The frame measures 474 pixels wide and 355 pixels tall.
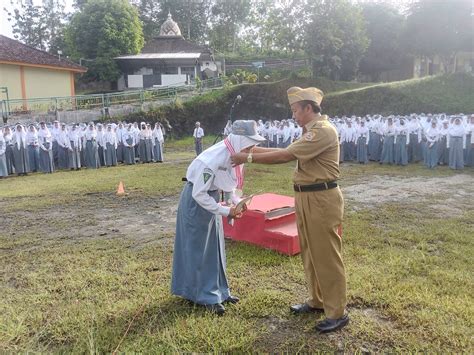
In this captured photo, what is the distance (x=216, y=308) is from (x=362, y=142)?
1274 centimetres

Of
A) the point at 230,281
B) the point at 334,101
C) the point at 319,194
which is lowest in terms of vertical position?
the point at 230,281

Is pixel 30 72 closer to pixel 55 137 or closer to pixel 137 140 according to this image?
pixel 55 137

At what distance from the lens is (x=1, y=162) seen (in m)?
14.0

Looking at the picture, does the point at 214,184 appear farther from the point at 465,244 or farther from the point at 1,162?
the point at 1,162

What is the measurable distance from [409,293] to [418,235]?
2202 mm

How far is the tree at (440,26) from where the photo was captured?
28844 millimetres

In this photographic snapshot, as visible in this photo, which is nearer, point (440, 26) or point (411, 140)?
point (411, 140)

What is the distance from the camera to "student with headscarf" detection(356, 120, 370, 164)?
15.7 meters

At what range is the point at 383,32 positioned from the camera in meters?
34.8

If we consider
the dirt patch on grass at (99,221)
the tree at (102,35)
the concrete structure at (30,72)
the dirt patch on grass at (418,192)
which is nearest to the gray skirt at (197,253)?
the dirt patch on grass at (99,221)

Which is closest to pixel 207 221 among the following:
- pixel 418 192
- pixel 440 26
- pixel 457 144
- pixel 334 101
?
pixel 418 192

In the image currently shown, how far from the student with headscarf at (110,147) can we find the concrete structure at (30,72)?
242 inches

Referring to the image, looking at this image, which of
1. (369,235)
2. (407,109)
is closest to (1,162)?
(369,235)

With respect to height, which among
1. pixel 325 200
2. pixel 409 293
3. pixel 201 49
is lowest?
pixel 409 293
